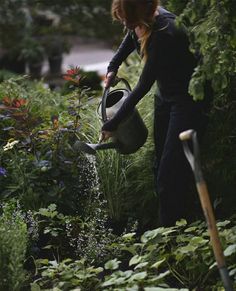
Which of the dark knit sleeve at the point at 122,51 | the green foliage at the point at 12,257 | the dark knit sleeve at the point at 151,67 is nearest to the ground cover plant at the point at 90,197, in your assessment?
the green foliage at the point at 12,257

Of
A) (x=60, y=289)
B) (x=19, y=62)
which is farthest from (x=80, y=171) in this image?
(x=19, y=62)

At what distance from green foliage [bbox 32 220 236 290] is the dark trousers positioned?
0.82ft

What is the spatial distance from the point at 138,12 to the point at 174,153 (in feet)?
2.78

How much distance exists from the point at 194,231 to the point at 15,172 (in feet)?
4.57

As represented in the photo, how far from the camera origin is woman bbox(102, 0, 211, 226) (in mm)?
4227

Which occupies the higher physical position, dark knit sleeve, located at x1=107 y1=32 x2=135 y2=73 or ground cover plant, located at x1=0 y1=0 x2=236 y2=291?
dark knit sleeve, located at x1=107 y1=32 x2=135 y2=73

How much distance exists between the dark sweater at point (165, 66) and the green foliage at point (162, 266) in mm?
731

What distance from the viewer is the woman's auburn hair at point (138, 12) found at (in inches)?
163

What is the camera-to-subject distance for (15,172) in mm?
5203

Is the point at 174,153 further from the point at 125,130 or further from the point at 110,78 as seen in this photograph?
the point at 110,78

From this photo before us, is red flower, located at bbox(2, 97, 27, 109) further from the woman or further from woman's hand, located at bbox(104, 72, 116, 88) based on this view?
the woman

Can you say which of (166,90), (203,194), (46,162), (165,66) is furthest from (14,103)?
(203,194)

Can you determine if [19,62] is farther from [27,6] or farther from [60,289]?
[60,289]

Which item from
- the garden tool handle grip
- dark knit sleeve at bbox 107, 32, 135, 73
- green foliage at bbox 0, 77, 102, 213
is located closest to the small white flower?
green foliage at bbox 0, 77, 102, 213
